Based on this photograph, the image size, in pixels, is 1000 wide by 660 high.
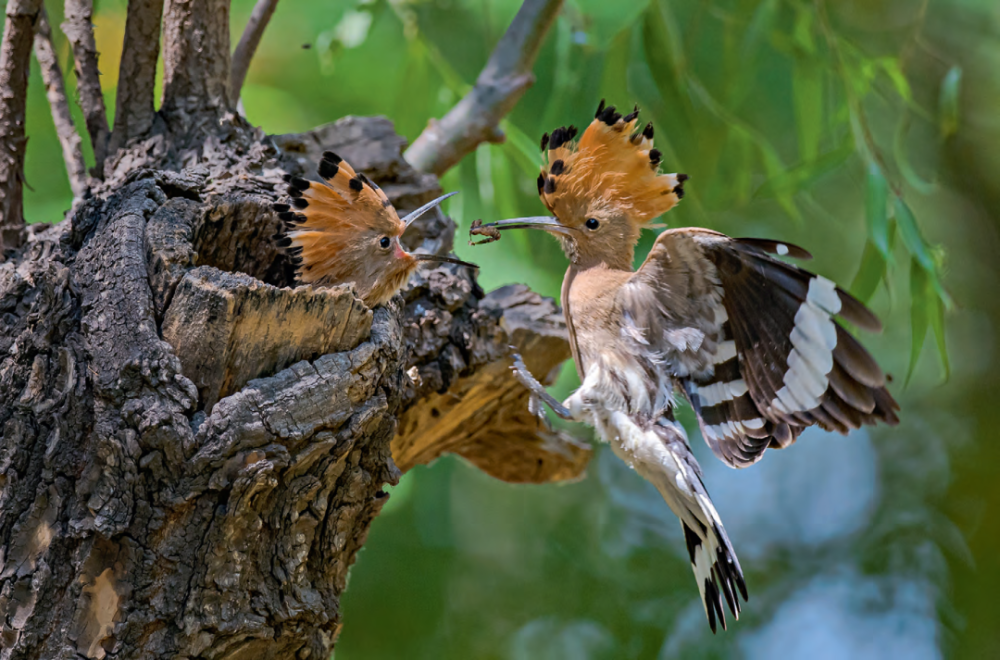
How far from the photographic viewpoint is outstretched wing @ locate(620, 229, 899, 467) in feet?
4.56

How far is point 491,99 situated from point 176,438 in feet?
4.64

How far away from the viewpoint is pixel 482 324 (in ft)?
6.32

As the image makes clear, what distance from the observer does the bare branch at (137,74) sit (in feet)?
5.87

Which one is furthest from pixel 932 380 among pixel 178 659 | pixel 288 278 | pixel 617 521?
pixel 178 659

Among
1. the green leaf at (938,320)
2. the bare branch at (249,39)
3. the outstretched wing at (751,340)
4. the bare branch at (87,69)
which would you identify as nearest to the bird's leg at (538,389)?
the outstretched wing at (751,340)

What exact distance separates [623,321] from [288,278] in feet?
2.27

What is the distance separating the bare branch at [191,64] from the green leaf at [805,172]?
1406mm

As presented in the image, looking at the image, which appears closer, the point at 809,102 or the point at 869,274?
the point at 869,274

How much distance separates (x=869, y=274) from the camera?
7.68 ft

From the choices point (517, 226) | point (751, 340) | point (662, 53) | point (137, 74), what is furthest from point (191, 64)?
point (662, 53)

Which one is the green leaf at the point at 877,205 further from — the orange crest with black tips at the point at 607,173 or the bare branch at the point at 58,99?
the bare branch at the point at 58,99

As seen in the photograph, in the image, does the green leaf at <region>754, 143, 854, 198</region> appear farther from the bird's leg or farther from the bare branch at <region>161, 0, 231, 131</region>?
the bare branch at <region>161, 0, 231, 131</region>

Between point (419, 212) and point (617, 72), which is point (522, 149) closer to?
point (617, 72)

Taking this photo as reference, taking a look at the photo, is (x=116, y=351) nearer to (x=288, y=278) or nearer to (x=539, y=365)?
(x=288, y=278)
